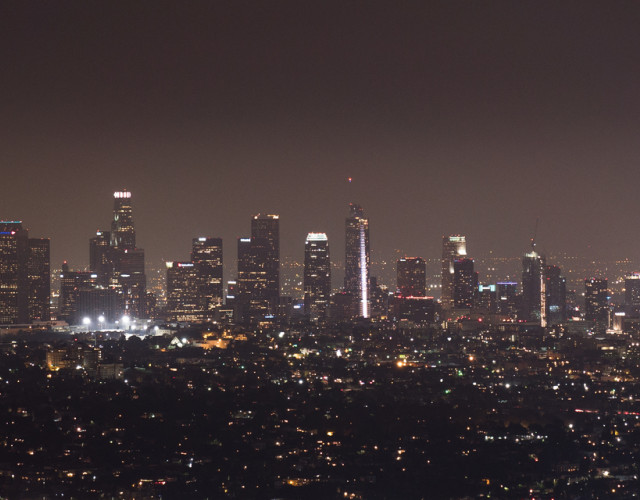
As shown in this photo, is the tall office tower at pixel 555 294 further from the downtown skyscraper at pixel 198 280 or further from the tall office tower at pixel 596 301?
the downtown skyscraper at pixel 198 280

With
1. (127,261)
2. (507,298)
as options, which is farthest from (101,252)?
(507,298)

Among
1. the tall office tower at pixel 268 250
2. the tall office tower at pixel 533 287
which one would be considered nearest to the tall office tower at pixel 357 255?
the tall office tower at pixel 268 250

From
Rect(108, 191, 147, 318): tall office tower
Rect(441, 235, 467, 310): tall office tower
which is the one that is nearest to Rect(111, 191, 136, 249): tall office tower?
Rect(108, 191, 147, 318): tall office tower

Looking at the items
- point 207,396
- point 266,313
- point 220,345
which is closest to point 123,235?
point 266,313

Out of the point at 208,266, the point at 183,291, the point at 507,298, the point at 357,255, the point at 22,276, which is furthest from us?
the point at 357,255

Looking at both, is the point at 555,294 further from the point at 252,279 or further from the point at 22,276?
the point at 22,276
